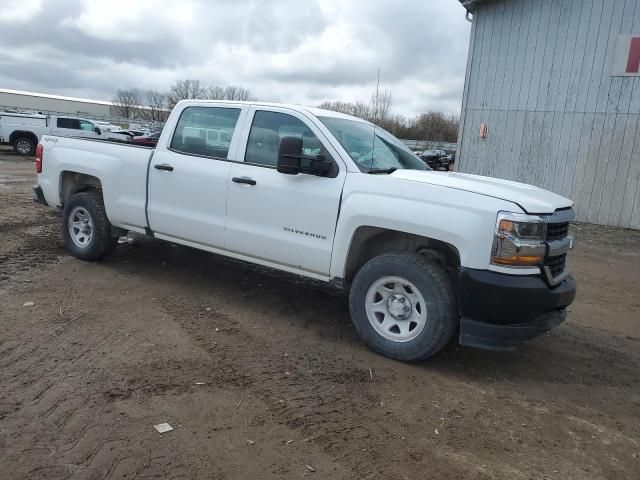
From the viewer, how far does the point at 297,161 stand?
4422 millimetres

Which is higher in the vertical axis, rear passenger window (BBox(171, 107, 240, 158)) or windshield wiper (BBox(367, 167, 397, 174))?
rear passenger window (BBox(171, 107, 240, 158))

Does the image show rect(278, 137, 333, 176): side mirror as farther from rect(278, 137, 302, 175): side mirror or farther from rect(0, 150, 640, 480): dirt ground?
rect(0, 150, 640, 480): dirt ground

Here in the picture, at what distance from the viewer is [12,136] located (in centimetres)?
2339

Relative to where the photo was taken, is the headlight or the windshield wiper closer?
the headlight

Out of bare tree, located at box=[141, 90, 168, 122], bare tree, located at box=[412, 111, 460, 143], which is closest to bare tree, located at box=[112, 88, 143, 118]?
bare tree, located at box=[141, 90, 168, 122]

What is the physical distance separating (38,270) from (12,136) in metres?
20.7

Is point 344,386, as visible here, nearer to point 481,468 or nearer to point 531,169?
point 481,468

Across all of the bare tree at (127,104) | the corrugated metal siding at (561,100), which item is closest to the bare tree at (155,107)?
the bare tree at (127,104)

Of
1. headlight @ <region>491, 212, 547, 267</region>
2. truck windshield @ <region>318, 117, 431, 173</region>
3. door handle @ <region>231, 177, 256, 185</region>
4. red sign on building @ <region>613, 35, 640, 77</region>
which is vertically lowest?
headlight @ <region>491, 212, 547, 267</region>

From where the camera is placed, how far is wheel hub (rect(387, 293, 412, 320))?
13.9ft

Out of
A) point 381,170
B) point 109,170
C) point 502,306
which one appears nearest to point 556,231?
point 502,306

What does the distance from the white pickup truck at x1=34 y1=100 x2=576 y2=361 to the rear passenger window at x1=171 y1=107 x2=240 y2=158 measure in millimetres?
14

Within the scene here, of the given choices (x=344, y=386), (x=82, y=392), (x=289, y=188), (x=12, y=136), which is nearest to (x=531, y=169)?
(x=289, y=188)

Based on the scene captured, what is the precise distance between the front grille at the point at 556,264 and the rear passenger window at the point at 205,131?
3038 mm
